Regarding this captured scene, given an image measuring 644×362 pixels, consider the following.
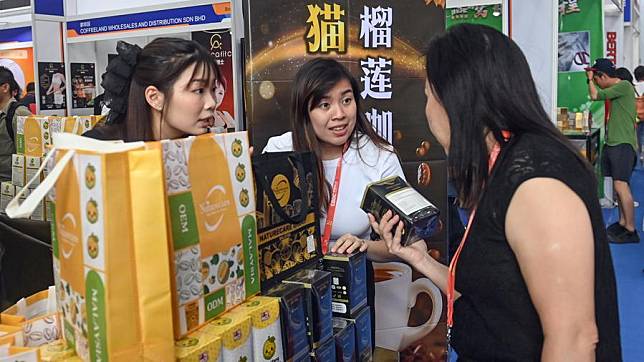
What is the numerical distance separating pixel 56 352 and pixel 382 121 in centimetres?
200

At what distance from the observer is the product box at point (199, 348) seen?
1208mm

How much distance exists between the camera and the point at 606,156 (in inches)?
267

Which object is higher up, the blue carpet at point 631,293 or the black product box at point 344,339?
the black product box at point 344,339

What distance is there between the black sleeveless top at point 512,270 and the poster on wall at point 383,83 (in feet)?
4.65

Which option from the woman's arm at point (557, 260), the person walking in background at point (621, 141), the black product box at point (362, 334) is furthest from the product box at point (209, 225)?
the person walking in background at point (621, 141)

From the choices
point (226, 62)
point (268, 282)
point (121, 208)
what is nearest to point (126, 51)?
point (268, 282)

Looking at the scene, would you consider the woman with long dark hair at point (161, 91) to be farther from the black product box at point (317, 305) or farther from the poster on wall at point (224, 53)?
the poster on wall at point (224, 53)

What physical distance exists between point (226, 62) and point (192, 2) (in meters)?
0.81

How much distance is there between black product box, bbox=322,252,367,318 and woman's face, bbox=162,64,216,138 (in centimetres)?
62

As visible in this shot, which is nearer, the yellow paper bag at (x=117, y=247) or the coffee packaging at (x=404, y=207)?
the yellow paper bag at (x=117, y=247)

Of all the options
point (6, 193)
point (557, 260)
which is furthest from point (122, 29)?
point (557, 260)

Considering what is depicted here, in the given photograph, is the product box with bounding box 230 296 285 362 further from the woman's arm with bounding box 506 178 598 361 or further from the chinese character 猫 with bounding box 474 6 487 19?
the chinese character 猫 with bounding box 474 6 487 19

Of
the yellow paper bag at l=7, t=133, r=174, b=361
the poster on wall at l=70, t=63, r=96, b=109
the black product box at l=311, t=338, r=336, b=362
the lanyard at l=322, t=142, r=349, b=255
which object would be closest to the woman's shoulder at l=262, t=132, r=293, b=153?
the lanyard at l=322, t=142, r=349, b=255

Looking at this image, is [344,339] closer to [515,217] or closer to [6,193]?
[515,217]
